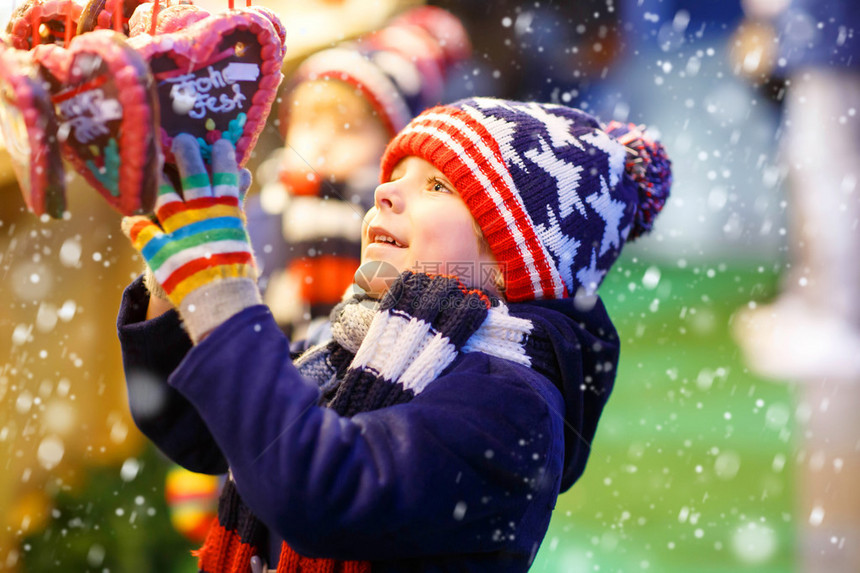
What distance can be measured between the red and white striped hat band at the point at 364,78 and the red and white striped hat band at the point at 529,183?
577 millimetres

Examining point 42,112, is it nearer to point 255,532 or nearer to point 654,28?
point 255,532

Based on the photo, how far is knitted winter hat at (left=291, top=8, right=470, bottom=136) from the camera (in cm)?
161

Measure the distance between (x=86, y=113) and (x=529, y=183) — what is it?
1.96 ft

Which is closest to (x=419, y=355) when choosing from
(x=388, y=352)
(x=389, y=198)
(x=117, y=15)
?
(x=388, y=352)

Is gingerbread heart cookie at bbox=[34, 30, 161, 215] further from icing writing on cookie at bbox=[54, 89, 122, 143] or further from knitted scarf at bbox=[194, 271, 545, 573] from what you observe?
knitted scarf at bbox=[194, 271, 545, 573]

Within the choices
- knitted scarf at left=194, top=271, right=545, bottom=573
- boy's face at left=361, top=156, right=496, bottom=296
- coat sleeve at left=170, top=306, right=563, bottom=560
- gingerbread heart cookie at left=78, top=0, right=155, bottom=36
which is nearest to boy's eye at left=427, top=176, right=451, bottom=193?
boy's face at left=361, top=156, right=496, bottom=296

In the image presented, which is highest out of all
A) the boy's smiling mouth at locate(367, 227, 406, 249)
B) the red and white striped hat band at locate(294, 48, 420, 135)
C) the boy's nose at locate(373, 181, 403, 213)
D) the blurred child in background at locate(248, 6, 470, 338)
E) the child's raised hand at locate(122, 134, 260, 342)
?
the child's raised hand at locate(122, 134, 260, 342)

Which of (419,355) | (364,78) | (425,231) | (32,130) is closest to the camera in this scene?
(32,130)

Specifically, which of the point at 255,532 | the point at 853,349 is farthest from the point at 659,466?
the point at 255,532

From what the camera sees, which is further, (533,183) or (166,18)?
(533,183)

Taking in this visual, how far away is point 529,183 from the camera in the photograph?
0.97 m

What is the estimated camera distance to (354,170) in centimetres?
163

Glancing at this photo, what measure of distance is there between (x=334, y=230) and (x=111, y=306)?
60 cm

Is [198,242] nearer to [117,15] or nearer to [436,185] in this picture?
[117,15]
